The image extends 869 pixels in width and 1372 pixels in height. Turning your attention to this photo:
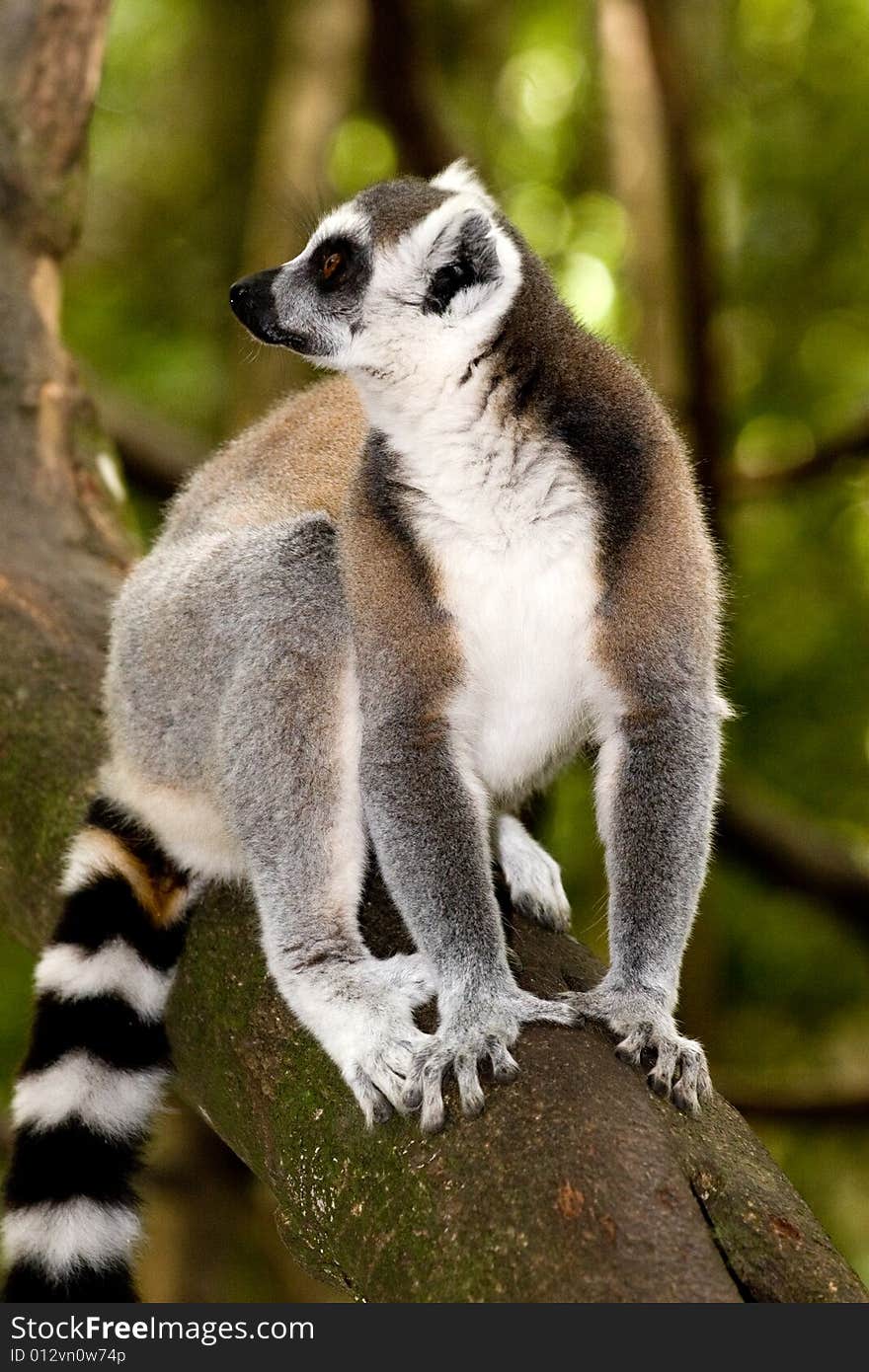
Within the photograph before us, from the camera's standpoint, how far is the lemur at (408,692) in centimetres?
359

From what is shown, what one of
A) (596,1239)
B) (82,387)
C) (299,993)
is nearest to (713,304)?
(82,387)

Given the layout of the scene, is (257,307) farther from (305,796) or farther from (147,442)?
(147,442)

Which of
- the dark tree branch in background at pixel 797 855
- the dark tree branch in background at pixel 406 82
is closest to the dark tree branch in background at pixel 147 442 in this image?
the dark tree branch in background at pixel 406 82

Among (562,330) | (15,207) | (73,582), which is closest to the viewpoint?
(562,330)

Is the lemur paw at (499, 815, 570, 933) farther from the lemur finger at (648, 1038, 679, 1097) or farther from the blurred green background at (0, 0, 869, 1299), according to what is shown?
the blurred green background at (0, 0, 869, 1299)

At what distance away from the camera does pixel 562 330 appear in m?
3.91

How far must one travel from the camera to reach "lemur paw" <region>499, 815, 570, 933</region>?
4.21 metres

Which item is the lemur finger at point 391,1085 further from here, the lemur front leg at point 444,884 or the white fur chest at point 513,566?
the white fur chest at point 513,566

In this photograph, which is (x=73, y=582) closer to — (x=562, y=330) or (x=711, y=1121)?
(x=562, y=330)

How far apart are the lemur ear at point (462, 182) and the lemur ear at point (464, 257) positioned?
1.08ft

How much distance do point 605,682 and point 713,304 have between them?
15.6ft

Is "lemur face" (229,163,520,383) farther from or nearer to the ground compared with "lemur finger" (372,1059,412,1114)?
farther from the ground

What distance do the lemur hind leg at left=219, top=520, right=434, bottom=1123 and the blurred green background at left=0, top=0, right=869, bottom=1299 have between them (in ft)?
6.96

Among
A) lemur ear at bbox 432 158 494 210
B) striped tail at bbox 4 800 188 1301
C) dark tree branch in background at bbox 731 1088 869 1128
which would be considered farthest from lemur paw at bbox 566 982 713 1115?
dark tree branch in background at bbox 731 1088 869 1128
